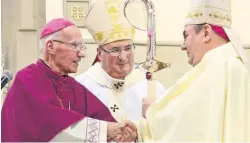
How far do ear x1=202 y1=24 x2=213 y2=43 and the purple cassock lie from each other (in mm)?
778

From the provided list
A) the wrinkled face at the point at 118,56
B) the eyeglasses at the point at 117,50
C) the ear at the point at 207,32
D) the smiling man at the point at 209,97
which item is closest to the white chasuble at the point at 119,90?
the wrinkled face at the point at 118,56

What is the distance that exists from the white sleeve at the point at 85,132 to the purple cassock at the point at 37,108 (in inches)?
1.1

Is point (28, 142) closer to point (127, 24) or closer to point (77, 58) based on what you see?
point (77, 58)

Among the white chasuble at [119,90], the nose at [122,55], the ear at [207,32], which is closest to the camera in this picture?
the ear at [207,32]

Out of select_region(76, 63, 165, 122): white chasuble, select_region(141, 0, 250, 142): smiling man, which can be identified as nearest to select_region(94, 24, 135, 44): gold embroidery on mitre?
select_region(76, 63, 165, 122): white chasuble

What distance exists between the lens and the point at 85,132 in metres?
3.44

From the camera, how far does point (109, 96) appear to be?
14.4 ft

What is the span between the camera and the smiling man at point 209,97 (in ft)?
10.4

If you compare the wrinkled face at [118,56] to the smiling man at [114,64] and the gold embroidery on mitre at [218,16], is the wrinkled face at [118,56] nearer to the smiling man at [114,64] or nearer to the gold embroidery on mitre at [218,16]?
the smiling man at [114,64]

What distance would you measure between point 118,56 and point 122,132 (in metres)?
0.77

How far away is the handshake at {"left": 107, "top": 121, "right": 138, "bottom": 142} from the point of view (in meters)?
3.51

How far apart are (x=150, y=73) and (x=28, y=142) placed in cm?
75

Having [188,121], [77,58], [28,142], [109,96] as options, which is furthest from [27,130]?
[109,96]

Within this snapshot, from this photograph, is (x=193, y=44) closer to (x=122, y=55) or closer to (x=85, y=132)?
(x=85, y=132)
